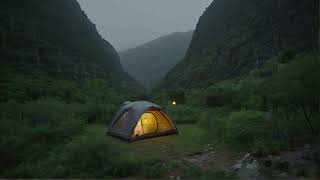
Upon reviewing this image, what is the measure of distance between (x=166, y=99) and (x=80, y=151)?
70.0 ft

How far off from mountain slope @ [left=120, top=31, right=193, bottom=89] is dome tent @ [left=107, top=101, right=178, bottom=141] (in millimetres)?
97053

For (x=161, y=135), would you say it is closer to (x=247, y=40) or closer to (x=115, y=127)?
(x=115, y=127)

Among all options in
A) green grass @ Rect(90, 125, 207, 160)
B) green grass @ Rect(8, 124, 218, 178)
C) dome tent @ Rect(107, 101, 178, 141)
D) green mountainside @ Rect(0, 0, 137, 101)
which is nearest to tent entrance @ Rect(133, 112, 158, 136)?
dome tent @ Rect(107, 101, 178, 141)

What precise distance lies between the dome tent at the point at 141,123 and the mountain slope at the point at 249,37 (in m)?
28.0

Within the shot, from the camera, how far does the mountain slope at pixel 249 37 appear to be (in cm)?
4366

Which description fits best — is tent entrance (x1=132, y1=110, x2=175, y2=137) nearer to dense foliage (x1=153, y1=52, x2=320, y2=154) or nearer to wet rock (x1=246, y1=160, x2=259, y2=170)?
dense foliage (x1=153, y1=52, x2=320, y2=154)

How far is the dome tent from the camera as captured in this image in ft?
40.3

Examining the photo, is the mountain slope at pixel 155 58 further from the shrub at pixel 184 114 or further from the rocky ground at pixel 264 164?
the rocky ground at pixel 264 164

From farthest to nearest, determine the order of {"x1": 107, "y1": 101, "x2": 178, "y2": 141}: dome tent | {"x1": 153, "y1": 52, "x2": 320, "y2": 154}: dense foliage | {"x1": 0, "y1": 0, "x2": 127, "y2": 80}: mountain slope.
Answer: {"x1": 0, "y1": 0, "x2": 127, "y2": 80}: mountain slope → {"x1": 107, "y1": 101, "x2": 178, "y2": 141}: dome tent → {"x1": 153, "y1": 52, "x2": 320, "y2": 154}: dense foliage

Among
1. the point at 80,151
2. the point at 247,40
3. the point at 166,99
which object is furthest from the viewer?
the point at 247,40

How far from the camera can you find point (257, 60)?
43312 millimetres

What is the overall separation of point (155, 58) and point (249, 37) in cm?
10293

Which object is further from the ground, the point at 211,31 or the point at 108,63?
the point at 211,31

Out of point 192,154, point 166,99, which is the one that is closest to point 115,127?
point 192,154
